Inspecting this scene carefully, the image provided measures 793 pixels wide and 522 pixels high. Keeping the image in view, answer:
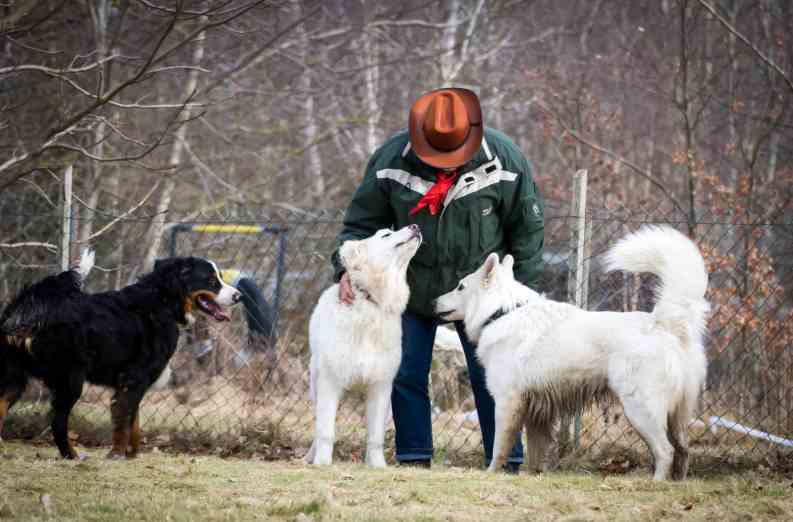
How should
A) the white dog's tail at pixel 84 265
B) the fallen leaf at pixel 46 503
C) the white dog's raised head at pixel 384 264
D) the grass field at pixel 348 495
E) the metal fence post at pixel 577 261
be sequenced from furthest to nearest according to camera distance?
the metal fence post at pixel 577 261, the white dog's tail at pixel 84 265, the white dog's raised head at pixel 384 264, the grass field at pixel 348 495, the fallen leaf at pixel 46 503

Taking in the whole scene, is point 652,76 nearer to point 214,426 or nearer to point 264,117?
point 264,117

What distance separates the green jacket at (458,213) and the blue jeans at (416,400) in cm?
17

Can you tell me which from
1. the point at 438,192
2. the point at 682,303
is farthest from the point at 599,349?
the point at 438,192

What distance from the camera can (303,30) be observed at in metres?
12.2

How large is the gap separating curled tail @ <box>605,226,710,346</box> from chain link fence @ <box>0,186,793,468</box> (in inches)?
32.4

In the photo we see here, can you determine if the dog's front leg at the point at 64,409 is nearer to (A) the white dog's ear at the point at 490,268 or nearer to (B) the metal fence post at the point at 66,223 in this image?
(B) the metal fence post at the point at 66,223

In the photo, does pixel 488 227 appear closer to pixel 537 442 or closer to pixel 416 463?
pixel 537 442

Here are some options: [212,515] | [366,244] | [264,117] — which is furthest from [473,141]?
[264,117]

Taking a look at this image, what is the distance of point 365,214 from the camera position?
19.1 feet

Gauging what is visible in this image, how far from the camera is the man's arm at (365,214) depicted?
18.9 feet

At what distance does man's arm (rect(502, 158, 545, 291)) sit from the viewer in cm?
559

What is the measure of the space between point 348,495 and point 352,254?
5.96ft

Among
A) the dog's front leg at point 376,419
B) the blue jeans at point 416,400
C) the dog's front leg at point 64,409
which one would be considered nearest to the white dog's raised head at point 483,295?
the blue jeans at point 416,400

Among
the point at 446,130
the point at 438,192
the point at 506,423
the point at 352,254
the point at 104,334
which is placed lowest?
the point at 506,423
